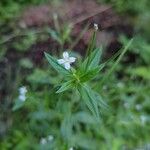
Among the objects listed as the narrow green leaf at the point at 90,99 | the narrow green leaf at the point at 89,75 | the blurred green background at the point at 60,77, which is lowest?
the blurred green background at the point at 60,77

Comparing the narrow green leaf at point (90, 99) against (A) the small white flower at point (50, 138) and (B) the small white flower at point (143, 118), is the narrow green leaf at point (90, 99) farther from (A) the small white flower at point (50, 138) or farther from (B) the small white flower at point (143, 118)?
(B) the small white flower at point (143, 118)

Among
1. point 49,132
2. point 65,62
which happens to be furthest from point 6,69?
point 65,62

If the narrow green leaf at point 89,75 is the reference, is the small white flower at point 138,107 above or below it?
below

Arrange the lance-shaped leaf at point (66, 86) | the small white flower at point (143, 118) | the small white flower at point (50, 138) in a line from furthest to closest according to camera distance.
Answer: the small white flower at point (143, 118) → the small white flower at point (50, 138) → the lance-shaped leaf at point (66, 86)

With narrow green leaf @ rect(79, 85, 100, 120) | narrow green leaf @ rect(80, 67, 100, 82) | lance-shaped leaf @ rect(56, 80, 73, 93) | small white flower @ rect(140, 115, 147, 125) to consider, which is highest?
narrow green leaf @ rect(80, 67, 100, 82)

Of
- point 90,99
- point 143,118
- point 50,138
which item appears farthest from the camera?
point 143,118

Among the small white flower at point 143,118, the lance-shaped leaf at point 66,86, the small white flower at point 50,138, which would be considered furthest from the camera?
the small white flower at point 143,118

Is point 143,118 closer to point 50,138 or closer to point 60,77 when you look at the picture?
point 60,77

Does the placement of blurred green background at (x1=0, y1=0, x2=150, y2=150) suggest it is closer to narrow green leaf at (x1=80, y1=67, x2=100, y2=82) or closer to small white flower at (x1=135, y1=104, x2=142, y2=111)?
small white flower at (x1=135, y1=104, x2=142, y2=111)

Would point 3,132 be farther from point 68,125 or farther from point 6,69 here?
point 68,125

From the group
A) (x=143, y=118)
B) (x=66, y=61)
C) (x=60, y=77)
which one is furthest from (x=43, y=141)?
(x=66, y=61)

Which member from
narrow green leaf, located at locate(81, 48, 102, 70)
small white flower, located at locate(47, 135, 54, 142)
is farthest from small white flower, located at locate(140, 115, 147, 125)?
narrow green leaf, located at locate(81, 48, 102, 70)

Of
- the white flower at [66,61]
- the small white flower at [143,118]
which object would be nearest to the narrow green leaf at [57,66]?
the white flower at [66,61]
